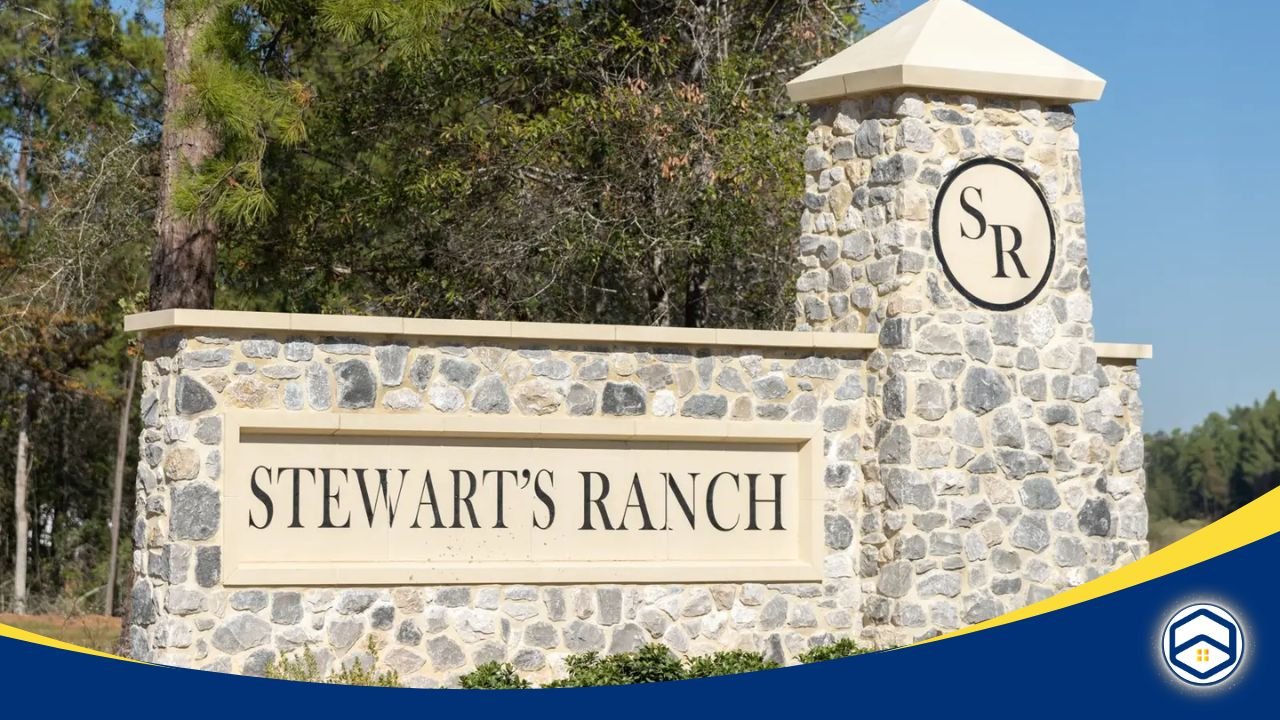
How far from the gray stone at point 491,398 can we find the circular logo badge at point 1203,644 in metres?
4.08

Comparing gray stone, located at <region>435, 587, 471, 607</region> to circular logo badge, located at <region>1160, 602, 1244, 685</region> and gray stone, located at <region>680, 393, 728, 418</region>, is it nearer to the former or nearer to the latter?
gray stone, located at <region>680, 393, 728, 418</region>

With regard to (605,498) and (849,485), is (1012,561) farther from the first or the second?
(605,498)

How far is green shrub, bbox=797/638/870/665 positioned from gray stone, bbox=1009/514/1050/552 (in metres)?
1.30

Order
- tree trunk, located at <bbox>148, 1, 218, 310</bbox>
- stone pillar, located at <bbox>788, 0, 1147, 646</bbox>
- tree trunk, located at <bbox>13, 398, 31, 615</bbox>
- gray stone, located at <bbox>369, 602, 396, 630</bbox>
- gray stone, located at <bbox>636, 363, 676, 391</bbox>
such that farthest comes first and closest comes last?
tree trunk, located at <bbox>13, 398, 31, 615</bbox>
tree trunk, located at <bbox>148, 1, 218, 310</bbox>
stone pillar, located at <bbox>788, 0, 1147, 646</bbox>
gray stone, located at <bbox>636, 363, 676, 391</bbox>
gray stone, located at <bbox>369, 602, 396, 630</bbox>

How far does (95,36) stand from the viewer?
21844 millimetres

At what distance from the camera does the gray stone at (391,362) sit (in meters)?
10.2

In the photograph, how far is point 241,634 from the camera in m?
9.87

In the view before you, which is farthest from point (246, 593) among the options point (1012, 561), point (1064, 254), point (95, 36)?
point (95, 36)

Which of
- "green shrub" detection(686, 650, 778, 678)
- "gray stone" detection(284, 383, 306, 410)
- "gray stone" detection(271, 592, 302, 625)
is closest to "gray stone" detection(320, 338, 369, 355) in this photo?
"gray stone" detection(284, 383, 306, 410)

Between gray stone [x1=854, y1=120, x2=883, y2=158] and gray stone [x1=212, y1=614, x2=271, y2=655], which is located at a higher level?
gray stone [x1=854, y1=120, x2=883, y2=158]

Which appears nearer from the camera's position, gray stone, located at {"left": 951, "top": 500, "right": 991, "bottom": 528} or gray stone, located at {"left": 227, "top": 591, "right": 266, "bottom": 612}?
gray stone, located at {"left": 227, "top": 591, "right": 266, "bottom": 612}

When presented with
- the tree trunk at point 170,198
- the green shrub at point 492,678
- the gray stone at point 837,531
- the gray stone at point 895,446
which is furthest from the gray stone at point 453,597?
the tree trunk at point 170,198

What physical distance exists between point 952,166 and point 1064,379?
5.32 ft

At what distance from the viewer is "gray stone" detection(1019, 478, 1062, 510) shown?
1151 cm
